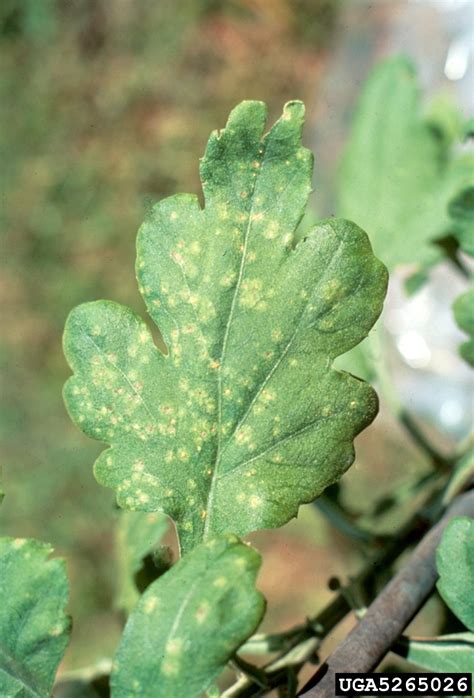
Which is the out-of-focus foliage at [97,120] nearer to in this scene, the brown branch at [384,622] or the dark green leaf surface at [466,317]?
the dark green leaf surface at [466,317]

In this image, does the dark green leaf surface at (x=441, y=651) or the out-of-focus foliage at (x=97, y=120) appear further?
the out-of-focus foliage at (x=97, y=120)

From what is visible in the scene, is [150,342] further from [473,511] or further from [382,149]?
[382,149]

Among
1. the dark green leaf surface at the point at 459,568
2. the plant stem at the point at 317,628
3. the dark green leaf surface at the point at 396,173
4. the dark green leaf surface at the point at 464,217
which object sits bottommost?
the plant stem at the point at 317,628

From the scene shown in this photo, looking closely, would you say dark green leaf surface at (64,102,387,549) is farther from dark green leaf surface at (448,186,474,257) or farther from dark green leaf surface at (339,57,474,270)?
dark green leaf surface at (339,57,474,270)

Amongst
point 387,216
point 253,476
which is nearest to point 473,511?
point 253,476

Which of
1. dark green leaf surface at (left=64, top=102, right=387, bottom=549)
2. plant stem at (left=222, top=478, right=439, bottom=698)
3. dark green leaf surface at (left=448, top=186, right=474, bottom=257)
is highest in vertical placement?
dark green leaf surface at (left=448, top=186, right=474, bottom=257)

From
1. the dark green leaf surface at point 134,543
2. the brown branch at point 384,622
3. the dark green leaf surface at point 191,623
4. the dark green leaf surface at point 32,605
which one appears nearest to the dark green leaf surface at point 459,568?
the brown branch at point 384,622

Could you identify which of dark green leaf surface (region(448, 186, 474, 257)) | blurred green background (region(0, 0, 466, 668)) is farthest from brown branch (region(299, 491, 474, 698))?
blurred green background (region(0, 0, 466, 668))
